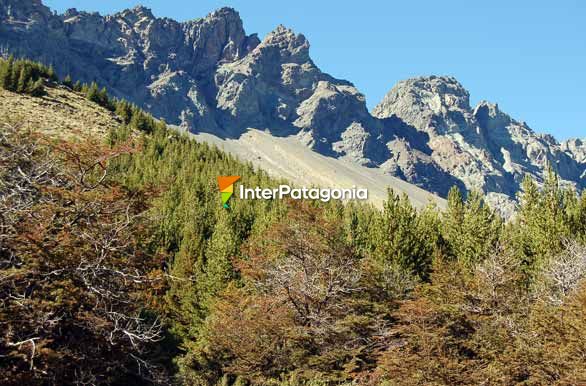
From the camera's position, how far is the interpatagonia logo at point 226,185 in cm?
6500

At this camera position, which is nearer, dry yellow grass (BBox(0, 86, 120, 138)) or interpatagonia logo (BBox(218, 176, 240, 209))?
interpatagonia logo (BBox(218, 176, 240, 209))

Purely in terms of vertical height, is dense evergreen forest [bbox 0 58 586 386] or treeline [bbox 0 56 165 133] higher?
treeline [bbox 0 56 165 133]

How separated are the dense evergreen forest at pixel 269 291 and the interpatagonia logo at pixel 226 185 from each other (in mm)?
11661

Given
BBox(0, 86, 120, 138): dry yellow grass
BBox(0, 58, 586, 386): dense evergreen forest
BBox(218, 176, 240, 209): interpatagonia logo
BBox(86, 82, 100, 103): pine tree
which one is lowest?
BBox(0, 58, 586, 386): dense evergreen forest

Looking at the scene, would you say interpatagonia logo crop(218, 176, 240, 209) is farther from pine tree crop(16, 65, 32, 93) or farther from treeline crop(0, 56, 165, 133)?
pine tree crop(16, 65, 32, 93)

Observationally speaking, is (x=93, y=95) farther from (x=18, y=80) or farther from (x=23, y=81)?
(x=18, y=80)

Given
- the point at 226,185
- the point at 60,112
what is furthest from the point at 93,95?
the point at 226,185

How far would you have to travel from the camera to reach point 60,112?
83.7 m

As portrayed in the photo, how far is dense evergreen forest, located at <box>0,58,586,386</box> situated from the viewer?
14.8m

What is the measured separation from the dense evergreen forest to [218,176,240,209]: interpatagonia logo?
1166 centimetres

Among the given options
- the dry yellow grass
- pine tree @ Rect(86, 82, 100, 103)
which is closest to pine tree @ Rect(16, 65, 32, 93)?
the dry yellow grass

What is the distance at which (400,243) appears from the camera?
37.8 meters

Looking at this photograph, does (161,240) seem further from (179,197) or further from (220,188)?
(220,188)

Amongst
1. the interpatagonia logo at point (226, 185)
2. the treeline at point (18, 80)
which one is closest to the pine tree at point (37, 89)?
the treeline at point (18, 80)
